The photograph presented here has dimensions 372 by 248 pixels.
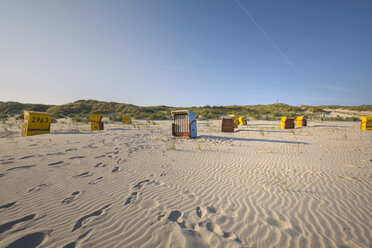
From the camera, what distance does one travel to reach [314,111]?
1286 inches

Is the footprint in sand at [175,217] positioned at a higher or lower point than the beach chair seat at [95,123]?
lower

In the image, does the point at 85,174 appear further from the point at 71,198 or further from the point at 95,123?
the point at 95,123

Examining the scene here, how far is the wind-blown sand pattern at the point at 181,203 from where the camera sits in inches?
72.6

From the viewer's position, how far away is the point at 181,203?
8.34 ft

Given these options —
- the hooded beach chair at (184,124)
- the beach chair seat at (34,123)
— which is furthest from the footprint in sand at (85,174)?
the beach chair seat at (34,123)

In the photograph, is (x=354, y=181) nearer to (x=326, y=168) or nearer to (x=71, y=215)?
(x=326, y=168)

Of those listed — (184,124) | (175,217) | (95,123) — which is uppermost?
(184,124)

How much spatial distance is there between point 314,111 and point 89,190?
42.2 meters

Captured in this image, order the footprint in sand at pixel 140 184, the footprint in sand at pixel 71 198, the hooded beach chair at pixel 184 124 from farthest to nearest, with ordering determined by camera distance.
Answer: the hooded beach chair at pixel 184 124, the footprint in sand at pixel 140 184, the footprint in sand at pixel 71 198

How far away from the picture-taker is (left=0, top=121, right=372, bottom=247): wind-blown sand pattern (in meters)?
1.84

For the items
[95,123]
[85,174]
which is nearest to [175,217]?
[85,174]

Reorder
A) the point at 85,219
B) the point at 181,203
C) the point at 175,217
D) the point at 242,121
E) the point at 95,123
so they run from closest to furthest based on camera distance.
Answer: the point at 85,219
the point at 175,217
the point at 181,203
the point at 95,123
the point at 242,121

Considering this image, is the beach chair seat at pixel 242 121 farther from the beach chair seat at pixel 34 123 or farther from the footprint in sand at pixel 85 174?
the beach chair seat at pixel 34 123

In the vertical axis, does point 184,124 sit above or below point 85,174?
above
